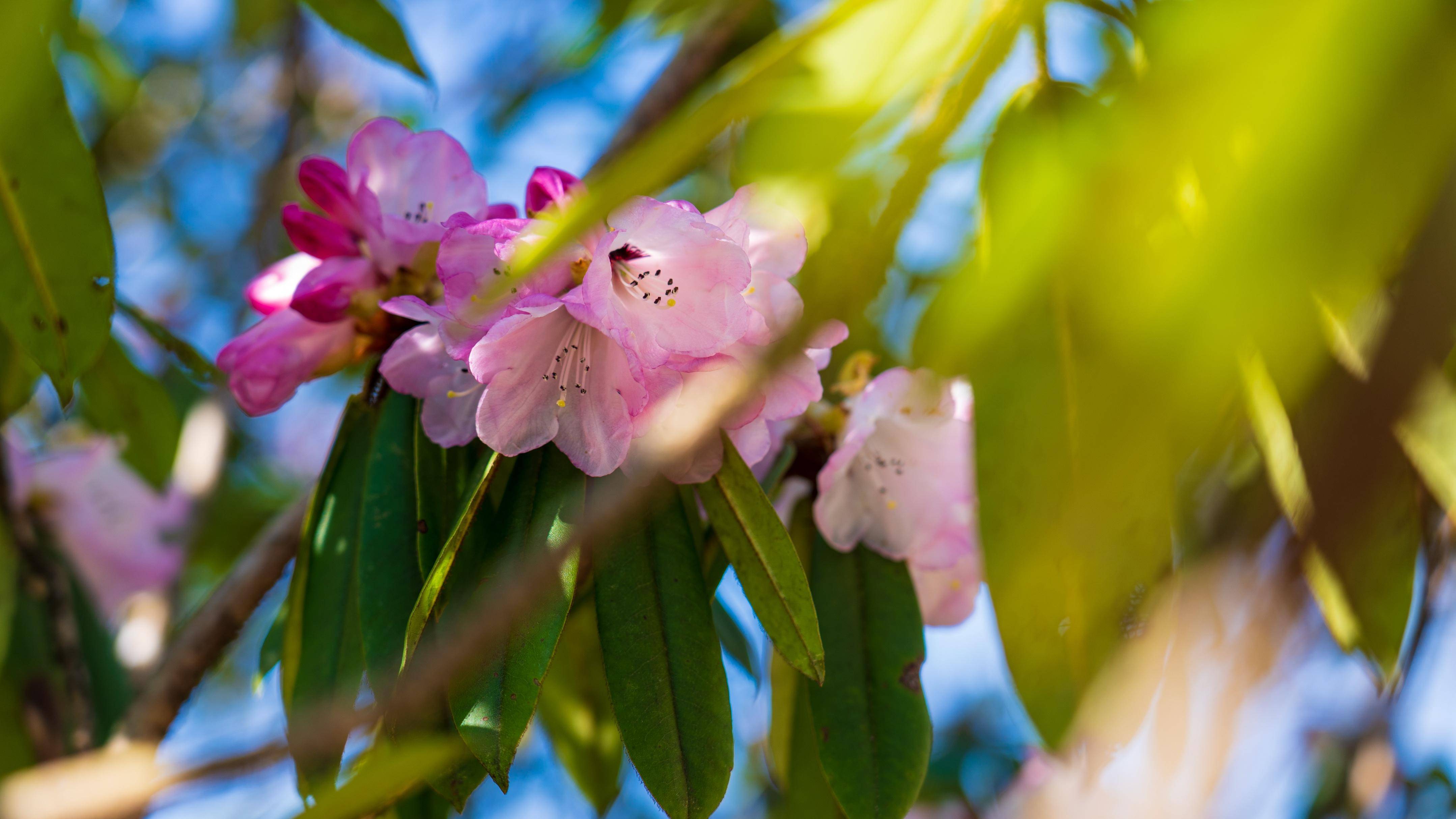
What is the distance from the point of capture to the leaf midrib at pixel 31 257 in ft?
2.60

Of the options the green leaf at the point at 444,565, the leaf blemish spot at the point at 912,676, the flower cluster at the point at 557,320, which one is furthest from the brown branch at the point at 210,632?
the leaf blemish spot at the point at 912,676

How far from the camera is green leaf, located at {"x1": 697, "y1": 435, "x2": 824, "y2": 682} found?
710 millimetres

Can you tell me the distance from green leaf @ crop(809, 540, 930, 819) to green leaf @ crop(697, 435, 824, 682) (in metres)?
0.14

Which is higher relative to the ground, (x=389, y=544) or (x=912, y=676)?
(x=389, y=544)

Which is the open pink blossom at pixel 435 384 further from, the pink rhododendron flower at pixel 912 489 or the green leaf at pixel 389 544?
the pink rhododendron flower at pixel 912 489

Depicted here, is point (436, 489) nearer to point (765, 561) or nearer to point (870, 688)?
point (765, 561)

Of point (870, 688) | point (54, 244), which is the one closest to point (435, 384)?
point (54, 244)

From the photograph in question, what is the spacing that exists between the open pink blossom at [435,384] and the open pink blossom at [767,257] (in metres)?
0.24

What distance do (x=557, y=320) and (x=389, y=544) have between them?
230mm

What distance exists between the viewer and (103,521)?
6.08 ft

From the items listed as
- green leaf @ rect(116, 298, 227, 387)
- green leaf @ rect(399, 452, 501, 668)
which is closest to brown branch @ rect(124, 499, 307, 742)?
green leaf @ rect(116, 298, 227, 387)

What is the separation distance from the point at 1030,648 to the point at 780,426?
1.10 ft

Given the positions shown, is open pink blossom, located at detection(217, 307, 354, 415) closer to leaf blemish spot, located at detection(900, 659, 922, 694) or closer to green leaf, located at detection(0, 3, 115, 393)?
green leaf, located at detection(0, 3, 115, 393)

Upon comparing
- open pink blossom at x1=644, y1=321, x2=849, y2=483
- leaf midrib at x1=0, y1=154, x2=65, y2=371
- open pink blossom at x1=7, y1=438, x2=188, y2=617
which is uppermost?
leaf midrib at x1=0, y1=154, x2=65, y2=371
